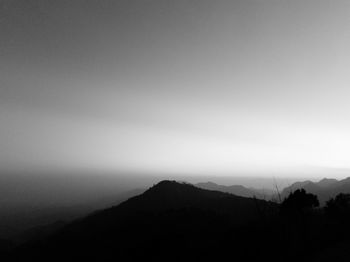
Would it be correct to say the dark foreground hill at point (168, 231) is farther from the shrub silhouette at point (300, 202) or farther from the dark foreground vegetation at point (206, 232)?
the shrub silhouette at point (300, 202)

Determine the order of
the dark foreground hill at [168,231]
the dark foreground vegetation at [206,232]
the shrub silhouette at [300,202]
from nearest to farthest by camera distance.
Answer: the shrub silhouette at [300,202] → the dark foreground vegetation at [206,232] → the dark foreground hill at [168,231]

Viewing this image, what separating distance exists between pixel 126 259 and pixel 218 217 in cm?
3358

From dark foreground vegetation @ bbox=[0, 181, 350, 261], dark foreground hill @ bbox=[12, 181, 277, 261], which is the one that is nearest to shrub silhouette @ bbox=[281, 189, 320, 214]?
dark foreground vegetation @ bbox=[0, 181, 350, 261]

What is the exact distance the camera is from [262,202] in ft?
326

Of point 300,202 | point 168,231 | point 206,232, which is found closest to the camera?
point 300,202

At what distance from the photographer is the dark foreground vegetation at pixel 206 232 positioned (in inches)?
2007

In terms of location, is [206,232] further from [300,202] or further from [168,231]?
[300,202]

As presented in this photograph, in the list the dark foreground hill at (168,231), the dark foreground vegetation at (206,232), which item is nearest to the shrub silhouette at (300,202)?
the dark foreground vegetation at (206,232)

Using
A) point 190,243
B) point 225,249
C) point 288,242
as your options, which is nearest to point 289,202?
point 288,242

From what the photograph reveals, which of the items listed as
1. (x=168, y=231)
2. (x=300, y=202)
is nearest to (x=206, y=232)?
(x=168, y=231)

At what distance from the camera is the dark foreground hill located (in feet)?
215

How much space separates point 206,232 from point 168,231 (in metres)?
14.0

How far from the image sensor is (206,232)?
78.6 meters

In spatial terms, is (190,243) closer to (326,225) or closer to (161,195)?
(326,225)
